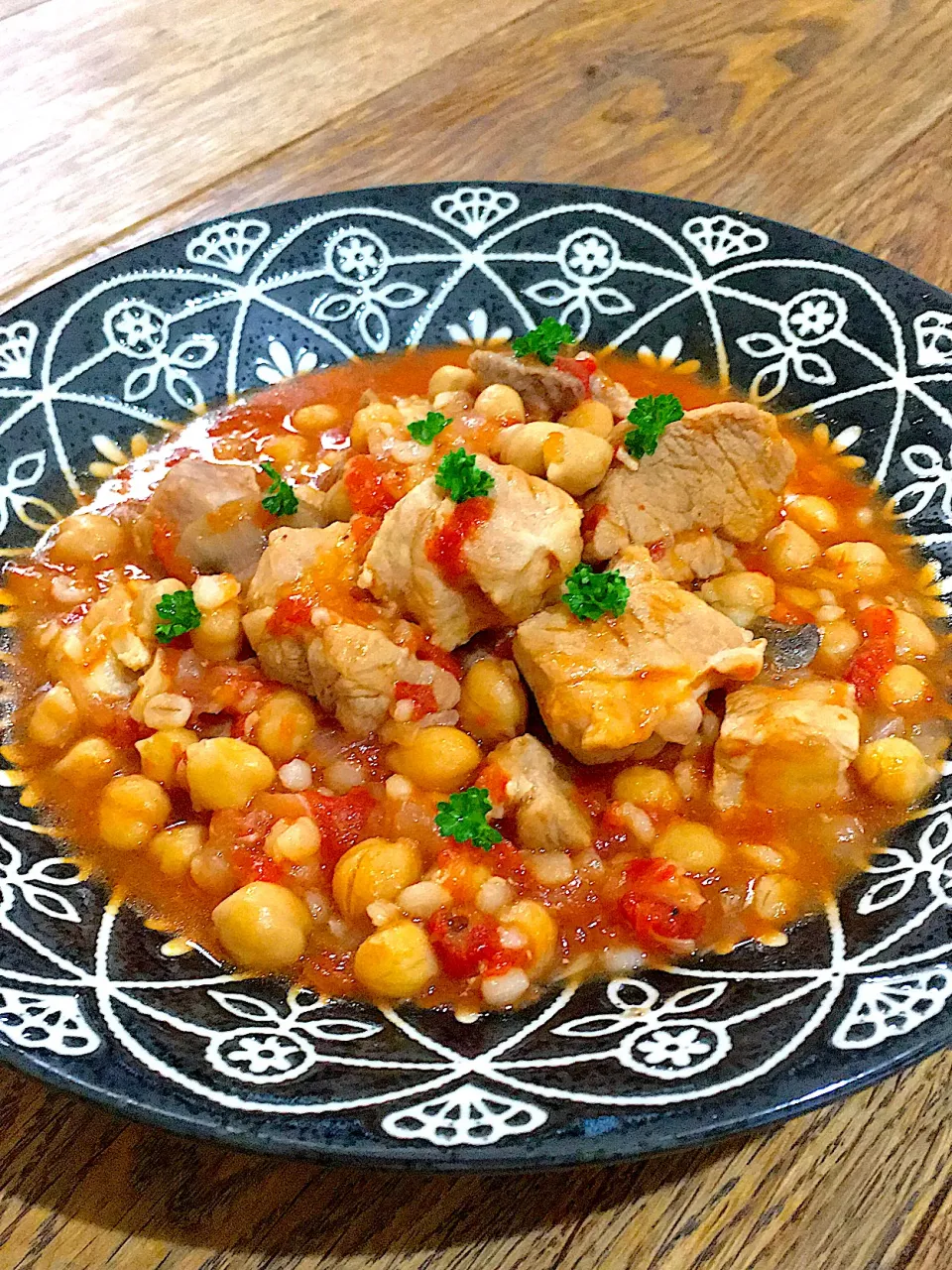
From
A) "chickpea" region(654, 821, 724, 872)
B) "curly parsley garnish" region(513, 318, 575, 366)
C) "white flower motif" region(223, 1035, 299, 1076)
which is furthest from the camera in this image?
"curly parsley garnish" region(513, 318, 575, 366)

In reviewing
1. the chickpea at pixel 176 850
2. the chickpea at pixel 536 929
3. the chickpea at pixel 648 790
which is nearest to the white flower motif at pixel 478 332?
the chickpea at pixel 648 790

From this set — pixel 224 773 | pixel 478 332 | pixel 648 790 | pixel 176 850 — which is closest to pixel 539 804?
pixel 648 790

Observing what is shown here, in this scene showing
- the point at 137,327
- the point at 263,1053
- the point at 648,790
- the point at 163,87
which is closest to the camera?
the point at 263,1053

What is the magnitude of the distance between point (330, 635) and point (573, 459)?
2.70 feet

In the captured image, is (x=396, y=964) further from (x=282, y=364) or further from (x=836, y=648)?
(x=282, y=364)

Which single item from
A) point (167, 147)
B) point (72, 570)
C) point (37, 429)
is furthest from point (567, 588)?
point (167, 147)

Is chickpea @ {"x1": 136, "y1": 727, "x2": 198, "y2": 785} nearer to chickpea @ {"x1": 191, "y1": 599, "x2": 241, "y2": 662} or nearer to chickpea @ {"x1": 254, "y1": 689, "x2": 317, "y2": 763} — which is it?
chickpea @ {"x1": 254, "y1": 689, "x2": 317, "y2": 763}

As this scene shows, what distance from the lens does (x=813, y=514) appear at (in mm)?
3689

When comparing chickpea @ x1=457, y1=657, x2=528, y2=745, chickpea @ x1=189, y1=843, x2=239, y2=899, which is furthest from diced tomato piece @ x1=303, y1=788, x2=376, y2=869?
chickpea @ x1=457, y1=657, x2=528, y2=745

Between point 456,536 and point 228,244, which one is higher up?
point 228,244

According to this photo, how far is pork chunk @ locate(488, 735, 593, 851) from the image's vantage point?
2.87 metres

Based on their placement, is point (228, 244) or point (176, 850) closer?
point (176, 850)

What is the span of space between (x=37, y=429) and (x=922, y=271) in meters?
3.28

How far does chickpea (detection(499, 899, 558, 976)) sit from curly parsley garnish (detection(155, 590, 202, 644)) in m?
1.19
